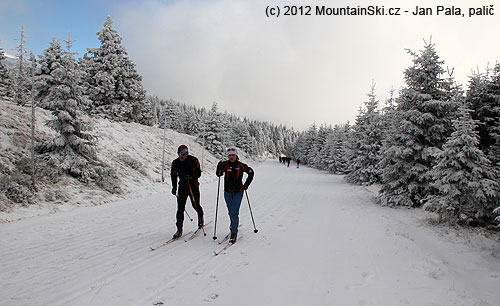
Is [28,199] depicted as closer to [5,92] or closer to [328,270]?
[328,270]

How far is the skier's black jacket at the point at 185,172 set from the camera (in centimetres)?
677

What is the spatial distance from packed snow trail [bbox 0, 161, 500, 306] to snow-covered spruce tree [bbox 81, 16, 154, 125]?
18591mm

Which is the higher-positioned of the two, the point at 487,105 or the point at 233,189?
the point at 487,105

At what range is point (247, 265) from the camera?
16.5ft

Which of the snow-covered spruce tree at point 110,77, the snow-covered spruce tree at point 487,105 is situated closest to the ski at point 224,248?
the snow-covered spruce tree at point 487,105

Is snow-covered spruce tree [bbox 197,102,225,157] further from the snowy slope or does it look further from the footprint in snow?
the footprint in snow

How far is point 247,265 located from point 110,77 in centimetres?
2466

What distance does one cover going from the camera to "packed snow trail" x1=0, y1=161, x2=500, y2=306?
3.87 meters

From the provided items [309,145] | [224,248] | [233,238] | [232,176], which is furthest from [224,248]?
[309,145]

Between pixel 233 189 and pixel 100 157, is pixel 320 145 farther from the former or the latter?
pixel 233 189

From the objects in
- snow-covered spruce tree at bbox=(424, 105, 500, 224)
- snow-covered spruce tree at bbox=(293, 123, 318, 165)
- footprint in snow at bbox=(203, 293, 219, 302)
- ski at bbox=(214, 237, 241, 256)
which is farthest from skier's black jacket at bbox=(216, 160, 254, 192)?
snow-covered spruce tree at bbox=(293, 123, 318, 165)

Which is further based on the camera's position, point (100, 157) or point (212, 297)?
point (100, 157)

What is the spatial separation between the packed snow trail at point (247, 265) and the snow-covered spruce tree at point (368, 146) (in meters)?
13.3

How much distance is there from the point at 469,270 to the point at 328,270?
125 inches
